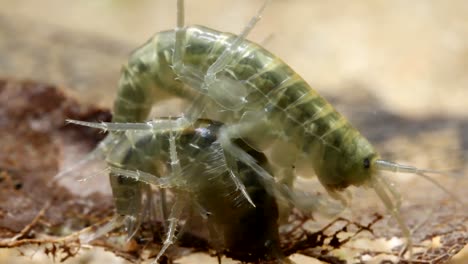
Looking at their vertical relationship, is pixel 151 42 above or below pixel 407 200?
above

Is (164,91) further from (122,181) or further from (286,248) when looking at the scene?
(286,248)

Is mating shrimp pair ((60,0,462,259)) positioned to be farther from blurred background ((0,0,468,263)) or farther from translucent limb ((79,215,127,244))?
blurred background ((0,0,468,263))

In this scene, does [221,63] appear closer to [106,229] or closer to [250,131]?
[250,131]

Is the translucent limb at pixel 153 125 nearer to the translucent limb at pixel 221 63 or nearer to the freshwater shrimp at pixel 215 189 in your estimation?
the freshwater shrimp at pixel 215 189

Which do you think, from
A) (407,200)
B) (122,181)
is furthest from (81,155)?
(407,200)

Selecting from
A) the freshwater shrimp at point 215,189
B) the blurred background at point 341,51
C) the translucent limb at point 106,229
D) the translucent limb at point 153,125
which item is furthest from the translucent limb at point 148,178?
the blurred background at point 341,51

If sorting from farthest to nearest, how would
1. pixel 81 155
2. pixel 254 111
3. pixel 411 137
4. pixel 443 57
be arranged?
pixel 443 57
pixel 411 137
pixel 81 155
pixel 254 111

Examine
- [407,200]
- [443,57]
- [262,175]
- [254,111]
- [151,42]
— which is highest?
[443,57]
